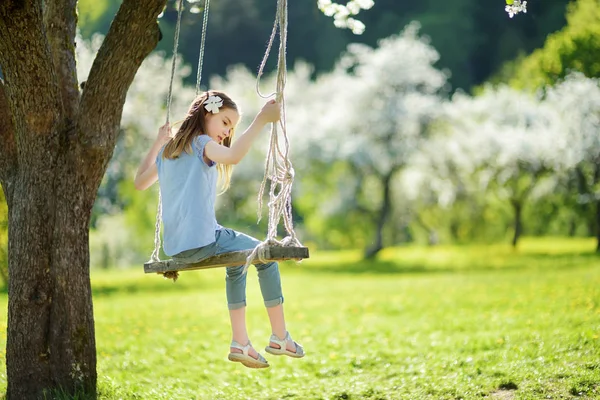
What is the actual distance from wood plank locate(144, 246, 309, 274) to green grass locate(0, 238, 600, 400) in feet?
4.91

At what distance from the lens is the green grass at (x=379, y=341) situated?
6.07 m

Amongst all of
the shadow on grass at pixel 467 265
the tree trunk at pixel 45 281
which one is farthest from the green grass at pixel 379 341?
the shadow on grass at pixel 467 265

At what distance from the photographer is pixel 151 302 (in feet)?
51.7

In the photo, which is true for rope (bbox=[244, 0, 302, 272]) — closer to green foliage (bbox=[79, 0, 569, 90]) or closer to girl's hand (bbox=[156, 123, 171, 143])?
girl's hand (bbox=[156, 123, 171, 143])

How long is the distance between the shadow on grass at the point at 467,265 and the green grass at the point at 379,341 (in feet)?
7.97

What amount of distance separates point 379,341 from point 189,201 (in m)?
4.93

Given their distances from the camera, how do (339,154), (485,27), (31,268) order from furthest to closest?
(485,27) < (339,154) < (31,268)

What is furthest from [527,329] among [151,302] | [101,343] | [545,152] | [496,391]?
[545,152]

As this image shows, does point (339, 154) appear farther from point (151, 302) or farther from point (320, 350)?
point (320, 350)

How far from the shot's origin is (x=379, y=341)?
29.2ft

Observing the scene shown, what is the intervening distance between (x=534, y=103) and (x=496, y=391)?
2336 centimetres

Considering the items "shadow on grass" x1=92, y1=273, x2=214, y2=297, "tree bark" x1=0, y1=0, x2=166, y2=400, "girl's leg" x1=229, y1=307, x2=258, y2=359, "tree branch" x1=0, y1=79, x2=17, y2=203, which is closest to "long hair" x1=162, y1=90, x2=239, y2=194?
"girl's leg" x1=229, y1=307, x2=258, y2=359

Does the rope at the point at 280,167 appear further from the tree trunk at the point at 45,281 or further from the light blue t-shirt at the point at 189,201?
the tree trunk at the point at 45,281

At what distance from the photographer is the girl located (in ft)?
14.4
